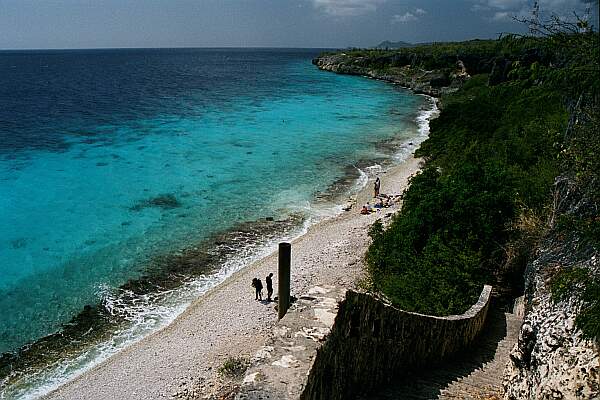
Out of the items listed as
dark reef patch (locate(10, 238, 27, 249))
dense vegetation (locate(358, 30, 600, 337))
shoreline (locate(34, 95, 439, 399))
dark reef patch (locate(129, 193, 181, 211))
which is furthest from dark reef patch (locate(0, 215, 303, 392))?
dark reef patch (locate(10, 238, 27, 249))

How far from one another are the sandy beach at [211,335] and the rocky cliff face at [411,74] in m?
61.6

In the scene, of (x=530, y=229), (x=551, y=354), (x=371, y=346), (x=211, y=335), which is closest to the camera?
(x=551, y=354)

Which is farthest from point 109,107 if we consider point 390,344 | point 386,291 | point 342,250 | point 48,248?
point 390,344

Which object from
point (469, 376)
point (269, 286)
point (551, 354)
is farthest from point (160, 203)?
point (551, 354)

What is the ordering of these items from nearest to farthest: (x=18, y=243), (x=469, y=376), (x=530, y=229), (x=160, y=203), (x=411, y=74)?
(x=469, y=376), (x=530, y=229), (x=18, y=243), (x=160, y=203), (x=411, y=74)

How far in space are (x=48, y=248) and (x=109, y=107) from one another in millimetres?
47062

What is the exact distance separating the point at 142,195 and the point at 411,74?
7984 cm

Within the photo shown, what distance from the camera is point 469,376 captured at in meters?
9.52

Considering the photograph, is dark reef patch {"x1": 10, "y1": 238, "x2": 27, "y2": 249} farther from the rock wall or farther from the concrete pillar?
the rock wall

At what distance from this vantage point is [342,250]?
72.7 ft

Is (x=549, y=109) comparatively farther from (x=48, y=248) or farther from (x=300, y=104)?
(x=300, y=104)

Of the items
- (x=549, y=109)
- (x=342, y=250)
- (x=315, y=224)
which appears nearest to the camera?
(x=342, y=250)

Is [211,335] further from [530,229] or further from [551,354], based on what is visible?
[551,354]

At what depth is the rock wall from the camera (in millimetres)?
6020
